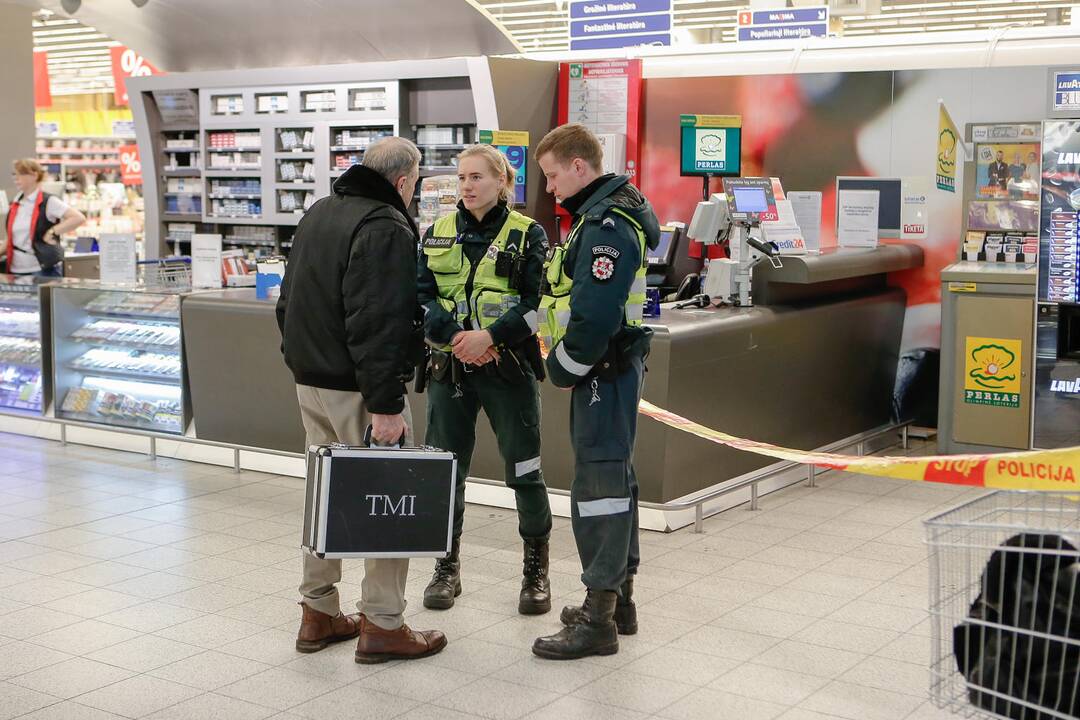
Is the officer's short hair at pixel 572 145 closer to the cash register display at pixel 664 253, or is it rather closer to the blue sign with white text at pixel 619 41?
the cash register display at pixel 664 253

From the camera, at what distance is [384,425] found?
140 inches

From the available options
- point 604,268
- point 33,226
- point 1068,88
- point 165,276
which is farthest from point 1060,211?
point 33,226

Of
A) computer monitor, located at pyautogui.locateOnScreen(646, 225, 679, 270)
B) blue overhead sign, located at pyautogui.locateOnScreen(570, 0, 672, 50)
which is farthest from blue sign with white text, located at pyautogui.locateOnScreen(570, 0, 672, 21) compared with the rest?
computer monitor, located at pyautogui.locateOnScreen(646, 225, 679, 270)

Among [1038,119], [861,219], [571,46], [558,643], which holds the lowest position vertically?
[558,643]

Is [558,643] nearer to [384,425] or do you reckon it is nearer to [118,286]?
[384,425]

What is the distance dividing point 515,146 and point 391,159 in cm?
509

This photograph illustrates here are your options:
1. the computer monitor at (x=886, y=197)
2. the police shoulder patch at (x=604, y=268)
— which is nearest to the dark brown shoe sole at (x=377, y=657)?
the police shoulder patch at (x=604, y=268)

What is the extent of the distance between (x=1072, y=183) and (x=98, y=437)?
547 cm

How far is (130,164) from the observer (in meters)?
17.0

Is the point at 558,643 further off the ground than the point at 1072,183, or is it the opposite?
the point at 1072,183

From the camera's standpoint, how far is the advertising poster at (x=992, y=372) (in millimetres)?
6895

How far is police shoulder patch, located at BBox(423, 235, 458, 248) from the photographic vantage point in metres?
4.16

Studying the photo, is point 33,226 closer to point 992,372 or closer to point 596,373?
point 596,373

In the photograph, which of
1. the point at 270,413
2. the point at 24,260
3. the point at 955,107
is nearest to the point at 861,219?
the point at 955,107
